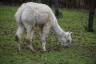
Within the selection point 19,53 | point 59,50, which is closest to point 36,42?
point 59,50

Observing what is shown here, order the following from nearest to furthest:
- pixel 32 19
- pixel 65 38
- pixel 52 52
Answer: pixel 32 19 → pixel 52 52 → pixel 65 38

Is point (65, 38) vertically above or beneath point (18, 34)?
beneath

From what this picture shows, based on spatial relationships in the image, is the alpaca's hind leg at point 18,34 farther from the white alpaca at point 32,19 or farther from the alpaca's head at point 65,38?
the alpaca's head at point 65,38

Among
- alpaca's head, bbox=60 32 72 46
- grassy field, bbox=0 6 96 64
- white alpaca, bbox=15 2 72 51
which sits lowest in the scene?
grassy field, bbox=0 6 96 64

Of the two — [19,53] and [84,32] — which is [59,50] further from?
[84,32]

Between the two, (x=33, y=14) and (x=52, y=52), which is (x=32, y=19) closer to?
(x=33, y=14)

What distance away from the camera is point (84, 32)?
16562 mm

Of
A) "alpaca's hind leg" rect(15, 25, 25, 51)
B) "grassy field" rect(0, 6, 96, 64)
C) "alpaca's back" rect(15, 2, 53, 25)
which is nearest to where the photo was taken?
"grassy field" rect(0, 6, 96, 64)

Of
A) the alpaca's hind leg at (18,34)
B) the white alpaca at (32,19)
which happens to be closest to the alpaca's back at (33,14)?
the white alpaca at (32,19)

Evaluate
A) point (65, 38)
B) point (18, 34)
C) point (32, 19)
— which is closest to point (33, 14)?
point (32, 19)

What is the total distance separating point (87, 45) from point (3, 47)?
3.49 m

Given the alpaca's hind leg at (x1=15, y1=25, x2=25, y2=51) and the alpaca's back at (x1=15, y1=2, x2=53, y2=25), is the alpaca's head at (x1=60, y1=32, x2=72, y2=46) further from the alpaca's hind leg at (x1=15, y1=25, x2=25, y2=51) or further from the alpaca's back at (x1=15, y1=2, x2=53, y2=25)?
the alpaca's hind leg at (x1=15, y1=25, x2=25, y2=51)

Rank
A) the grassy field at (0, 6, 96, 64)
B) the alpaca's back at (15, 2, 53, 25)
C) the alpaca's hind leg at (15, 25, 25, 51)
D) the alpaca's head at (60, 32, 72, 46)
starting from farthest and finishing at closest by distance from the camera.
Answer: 1. the alpaca's head at (60, 32, 72, 46)
2. the alpaca's hind leg at (15, 25, 25, 51)
3. the alpaca's back at (15, 2, 53, 25)
4. the grassy field at (0, 6, 96, 64)

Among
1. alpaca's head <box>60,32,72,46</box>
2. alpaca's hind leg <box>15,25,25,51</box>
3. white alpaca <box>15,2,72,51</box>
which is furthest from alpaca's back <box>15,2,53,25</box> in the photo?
alpaca's head <box>60,32,72,46</box>
